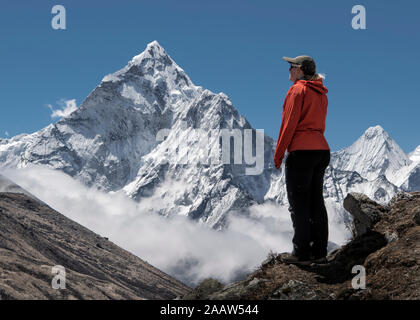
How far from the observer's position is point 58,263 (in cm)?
14650

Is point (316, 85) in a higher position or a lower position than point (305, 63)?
lower

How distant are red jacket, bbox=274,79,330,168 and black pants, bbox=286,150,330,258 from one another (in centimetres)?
19

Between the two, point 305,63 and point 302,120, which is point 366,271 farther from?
point 305,63

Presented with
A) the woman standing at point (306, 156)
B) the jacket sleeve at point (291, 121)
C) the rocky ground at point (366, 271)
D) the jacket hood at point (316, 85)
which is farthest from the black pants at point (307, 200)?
the jacket hood at point (316, 85)

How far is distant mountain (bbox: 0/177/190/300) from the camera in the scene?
94.8 metres

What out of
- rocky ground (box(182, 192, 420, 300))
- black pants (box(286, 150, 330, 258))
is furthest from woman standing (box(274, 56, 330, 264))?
rocky ground (box(182, 192, 420, 300))

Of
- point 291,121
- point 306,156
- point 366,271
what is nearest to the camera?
point 366,271

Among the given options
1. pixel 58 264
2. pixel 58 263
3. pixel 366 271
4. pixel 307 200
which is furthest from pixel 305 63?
pixel 58 263

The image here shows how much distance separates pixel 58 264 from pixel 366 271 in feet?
462

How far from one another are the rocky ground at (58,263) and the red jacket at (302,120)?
74730mm

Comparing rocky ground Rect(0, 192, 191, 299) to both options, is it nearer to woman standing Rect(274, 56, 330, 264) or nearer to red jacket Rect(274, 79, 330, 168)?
woman standing Rect(274, 56, 330, 264)
